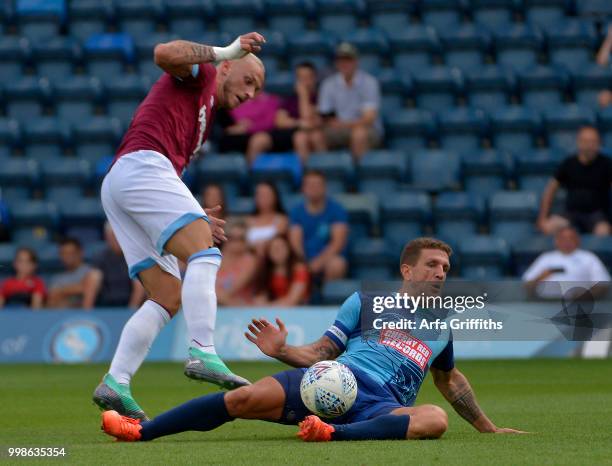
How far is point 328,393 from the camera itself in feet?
19.1

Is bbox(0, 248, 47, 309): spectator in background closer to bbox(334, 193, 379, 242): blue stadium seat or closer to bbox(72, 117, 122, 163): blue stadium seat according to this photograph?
bbox(72, 117, 122, 163): blue stadium seat

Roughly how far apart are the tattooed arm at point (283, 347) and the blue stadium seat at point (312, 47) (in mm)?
10610

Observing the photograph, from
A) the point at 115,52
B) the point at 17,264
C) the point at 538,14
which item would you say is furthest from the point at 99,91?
the point at 538,14

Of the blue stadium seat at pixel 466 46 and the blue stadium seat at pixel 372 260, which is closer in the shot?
the blue stadium seat at pixel 372 260

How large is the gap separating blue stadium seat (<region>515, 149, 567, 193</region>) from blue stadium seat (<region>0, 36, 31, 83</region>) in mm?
6896

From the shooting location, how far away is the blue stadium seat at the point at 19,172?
15.7 meters

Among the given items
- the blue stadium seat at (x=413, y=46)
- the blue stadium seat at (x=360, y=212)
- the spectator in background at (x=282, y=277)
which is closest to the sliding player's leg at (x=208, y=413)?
the spectator in background at (x=282, y=277)

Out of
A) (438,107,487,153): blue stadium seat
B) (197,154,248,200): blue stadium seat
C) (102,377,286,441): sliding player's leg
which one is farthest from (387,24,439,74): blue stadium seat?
(102,377,286,441): sliding player's leg

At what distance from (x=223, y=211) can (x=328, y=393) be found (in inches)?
316

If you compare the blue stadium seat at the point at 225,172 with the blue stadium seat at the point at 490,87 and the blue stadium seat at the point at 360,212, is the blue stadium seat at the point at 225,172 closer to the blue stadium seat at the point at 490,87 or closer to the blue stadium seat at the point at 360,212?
the blue stadium seat at the point at 360,212

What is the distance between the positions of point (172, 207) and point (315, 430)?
144 centimetres

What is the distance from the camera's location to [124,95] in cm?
1652

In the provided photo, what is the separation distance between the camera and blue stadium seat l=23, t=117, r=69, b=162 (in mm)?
16297

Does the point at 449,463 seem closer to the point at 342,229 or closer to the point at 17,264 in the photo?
the point at 342,229
